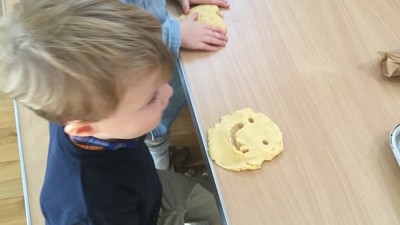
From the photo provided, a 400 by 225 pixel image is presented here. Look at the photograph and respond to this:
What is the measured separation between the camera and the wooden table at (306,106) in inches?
25.1

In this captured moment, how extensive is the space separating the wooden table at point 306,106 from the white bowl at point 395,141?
0.02 meters

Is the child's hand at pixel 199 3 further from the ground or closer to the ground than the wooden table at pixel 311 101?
further from the ground

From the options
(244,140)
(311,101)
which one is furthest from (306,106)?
(244,140)

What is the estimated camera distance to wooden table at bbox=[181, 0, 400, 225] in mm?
636

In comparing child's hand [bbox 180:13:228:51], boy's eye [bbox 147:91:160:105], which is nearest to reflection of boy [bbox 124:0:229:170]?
child's hand [bbox 180:13:228:51]

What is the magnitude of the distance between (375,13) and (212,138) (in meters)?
0.40

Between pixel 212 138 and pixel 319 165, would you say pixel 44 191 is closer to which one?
pixel 212 138

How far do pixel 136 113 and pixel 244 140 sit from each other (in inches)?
6.9

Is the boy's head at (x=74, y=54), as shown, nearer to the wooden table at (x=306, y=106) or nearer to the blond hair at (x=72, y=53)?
the blond hair at (x=72, y=53)

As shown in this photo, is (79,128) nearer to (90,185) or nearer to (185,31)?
(90,185)

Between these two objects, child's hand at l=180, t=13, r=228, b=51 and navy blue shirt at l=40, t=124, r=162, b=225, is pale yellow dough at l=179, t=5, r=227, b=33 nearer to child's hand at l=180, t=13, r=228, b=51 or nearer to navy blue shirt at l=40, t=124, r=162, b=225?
child's hand at l=180, t=13, r=228, b=51

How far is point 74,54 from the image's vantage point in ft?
1.61

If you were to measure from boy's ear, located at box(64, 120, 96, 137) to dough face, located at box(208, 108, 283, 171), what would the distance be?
0.58 feet

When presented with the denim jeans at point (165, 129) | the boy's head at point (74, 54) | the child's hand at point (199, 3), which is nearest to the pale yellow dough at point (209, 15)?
the child's hand at point (199, 3)
